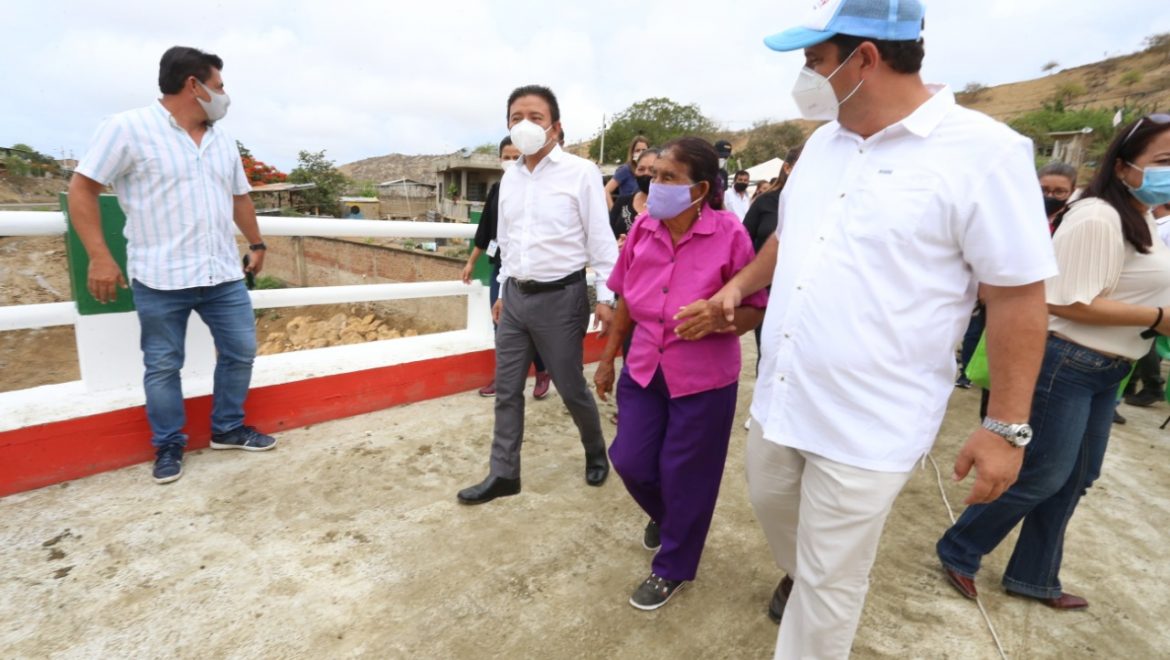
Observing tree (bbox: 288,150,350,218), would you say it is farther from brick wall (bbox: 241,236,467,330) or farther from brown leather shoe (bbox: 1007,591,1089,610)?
brown leather shoe (bbox: 1007,591,1089,610)

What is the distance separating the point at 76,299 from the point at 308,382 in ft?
3.47

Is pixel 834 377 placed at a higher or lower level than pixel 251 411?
higher

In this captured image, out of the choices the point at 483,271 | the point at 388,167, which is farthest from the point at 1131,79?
the point at 388,167

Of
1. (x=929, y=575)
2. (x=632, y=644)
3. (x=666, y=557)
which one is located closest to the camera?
(x=632, y=644)

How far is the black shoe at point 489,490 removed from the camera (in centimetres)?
271

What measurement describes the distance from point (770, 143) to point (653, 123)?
10.6 m

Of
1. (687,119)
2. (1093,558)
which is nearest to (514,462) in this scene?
(1093,558)

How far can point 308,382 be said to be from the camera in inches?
129

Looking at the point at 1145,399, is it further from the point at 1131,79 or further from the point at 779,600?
the point at 1131,79

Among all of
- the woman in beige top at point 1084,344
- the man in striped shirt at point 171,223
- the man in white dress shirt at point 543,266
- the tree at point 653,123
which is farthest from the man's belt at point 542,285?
the tree at point 653,123

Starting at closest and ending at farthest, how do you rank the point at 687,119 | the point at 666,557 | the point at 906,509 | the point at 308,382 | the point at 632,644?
the point at 632,644, the point at 666,557, the point at 906,509, the point at 308,382, the point at 687,119

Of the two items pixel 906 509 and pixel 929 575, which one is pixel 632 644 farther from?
pixel 906 509

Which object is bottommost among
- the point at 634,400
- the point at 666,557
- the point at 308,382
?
the point at 666,557

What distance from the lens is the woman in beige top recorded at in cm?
186
